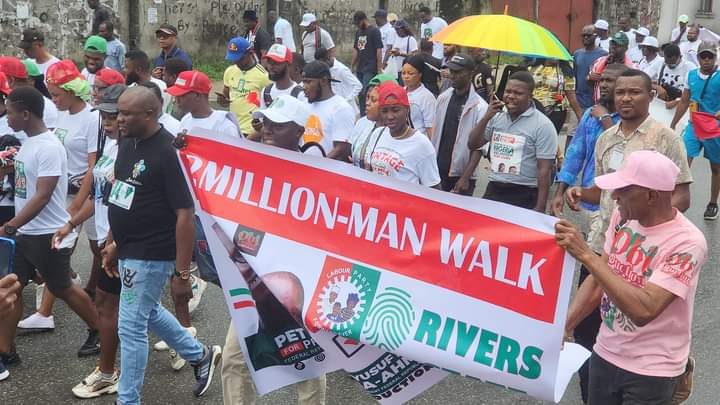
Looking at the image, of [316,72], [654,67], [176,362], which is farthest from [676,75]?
[176,362]

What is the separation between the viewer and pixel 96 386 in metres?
5.34

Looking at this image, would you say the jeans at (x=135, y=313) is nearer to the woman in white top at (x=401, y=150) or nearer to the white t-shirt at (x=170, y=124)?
the woman in white top at (x=401, y=150)

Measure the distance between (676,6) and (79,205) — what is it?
26912 mm

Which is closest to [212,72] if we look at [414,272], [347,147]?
[347,147]

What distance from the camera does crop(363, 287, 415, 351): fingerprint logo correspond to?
3855 millimetres

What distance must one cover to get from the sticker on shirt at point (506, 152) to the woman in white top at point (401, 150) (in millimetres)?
783

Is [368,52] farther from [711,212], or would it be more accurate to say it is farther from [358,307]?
[358,307]

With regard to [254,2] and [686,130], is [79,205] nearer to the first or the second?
[686,130]

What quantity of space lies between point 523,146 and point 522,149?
2 cm

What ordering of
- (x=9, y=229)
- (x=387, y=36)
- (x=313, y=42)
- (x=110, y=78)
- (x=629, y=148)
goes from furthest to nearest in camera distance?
1. (x=387, y=36)
2. (x=313, y=42)
3. (x=110, y=78)
4. (x=9, y=229)
5. (x=629, y=148)

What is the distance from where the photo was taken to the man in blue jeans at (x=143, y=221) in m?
4.63

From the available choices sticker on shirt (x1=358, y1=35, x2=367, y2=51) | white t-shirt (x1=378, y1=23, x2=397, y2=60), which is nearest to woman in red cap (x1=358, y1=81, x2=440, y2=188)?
sticker on shirt (x1=358, y1=35, x2=367, y2=51)

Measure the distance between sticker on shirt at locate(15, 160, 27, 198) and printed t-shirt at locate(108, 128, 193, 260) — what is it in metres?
1.19

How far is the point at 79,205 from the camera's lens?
5.95 metres
